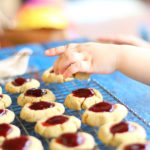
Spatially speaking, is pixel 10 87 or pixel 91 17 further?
pixel 91 17

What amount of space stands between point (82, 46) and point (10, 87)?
1.06 feet

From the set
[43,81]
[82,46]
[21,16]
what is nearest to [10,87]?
[43,81]

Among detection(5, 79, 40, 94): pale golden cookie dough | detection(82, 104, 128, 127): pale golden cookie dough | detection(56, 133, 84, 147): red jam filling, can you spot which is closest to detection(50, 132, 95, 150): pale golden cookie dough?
detection(56, 133, 84, 147): red jam filling

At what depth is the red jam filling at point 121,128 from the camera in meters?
0.73

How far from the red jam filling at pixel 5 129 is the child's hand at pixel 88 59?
0.24 meters

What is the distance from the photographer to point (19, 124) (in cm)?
87

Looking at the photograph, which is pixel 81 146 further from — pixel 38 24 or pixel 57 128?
pixel 38 24

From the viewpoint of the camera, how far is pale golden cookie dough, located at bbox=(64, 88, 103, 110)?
0.92 meters

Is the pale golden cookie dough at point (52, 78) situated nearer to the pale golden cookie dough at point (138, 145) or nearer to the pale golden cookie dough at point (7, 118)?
the pale golden cookie dough at point (7, 118)

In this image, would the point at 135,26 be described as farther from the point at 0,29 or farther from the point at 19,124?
the point at 19,124

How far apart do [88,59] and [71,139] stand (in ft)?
1.07

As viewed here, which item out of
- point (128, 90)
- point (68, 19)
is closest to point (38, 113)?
point (128, 90)

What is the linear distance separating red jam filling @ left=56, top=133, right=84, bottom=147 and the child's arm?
26 centimetres

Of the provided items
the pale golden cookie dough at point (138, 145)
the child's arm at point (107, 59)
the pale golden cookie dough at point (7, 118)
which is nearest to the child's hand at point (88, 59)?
the child's arm at point (107, 59)
